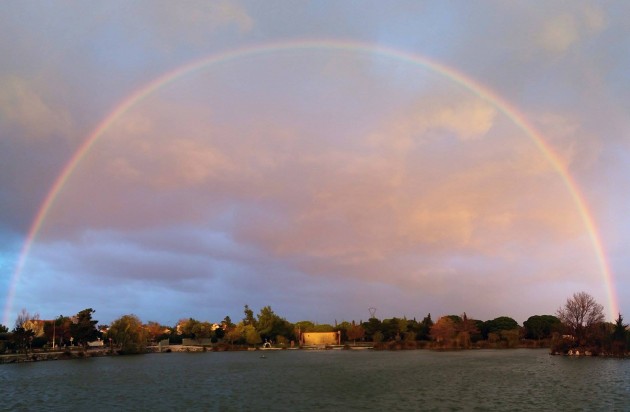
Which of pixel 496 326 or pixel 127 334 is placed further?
pixel 496 326

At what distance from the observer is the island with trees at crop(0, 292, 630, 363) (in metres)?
103

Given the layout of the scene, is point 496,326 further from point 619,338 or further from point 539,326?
point 619,338

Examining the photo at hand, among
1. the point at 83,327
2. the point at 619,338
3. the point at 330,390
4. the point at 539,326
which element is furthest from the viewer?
the point at 539,326

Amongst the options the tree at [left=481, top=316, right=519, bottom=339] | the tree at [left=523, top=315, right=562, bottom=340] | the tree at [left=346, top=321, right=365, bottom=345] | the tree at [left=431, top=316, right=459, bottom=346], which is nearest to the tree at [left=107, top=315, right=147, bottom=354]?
the tree at [left=346, top=321, right=365, bottom=345]

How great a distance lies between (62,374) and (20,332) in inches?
1918

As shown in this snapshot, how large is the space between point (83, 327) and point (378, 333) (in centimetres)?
9352

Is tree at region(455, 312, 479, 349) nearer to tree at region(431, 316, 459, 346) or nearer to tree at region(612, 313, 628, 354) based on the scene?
tree at region(431, 316, 459, 346)

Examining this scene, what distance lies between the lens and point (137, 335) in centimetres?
13512

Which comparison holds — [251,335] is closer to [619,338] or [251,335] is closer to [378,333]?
[378,333]

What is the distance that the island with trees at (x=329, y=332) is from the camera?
338 ft

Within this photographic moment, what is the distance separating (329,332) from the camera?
188 meters

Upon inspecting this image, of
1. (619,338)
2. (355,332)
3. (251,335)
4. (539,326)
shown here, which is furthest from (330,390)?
(355,332)

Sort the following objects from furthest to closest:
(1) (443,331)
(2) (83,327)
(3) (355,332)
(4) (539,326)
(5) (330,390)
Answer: (3) (355,332), (4) (539,326), (1) (443,331), (2) (83,327), (5) (330,390)

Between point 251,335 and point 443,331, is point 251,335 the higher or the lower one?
the lower one
